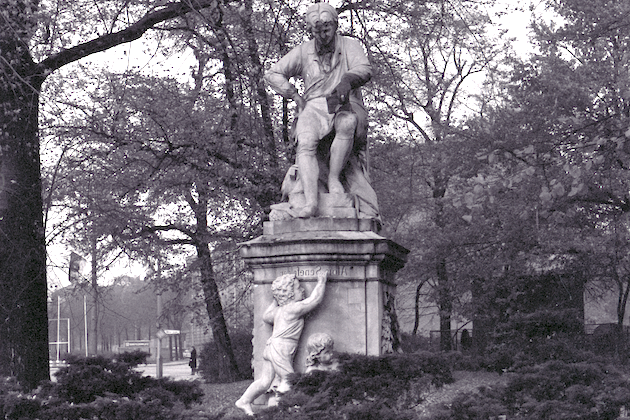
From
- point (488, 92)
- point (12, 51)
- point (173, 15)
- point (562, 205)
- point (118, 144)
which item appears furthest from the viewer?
point (488, 92)

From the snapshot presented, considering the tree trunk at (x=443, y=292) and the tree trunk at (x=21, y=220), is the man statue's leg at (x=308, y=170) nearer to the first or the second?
the tree trunk at (x=21, y=220)

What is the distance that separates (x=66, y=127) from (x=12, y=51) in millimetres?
4695

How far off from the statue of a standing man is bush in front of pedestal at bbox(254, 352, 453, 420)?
294 cm

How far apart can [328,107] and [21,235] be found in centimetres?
582

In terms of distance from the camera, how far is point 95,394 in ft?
24.3

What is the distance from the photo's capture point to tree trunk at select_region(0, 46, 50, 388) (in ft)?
43.0

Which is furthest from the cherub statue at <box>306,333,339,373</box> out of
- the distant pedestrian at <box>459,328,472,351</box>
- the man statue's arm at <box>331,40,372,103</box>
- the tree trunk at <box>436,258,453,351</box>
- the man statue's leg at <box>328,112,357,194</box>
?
the distant pedestrian at <box>459,328,472,351</box>

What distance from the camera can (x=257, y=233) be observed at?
20.3 metres

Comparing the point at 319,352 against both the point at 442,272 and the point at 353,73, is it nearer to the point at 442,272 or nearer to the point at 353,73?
the point at 353,73

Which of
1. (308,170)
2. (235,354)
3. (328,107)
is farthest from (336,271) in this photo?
(235,354)

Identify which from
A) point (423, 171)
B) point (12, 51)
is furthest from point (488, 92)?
point (12, 51)

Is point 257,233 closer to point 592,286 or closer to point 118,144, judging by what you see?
point 118,144

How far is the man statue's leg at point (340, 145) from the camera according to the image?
9820mm

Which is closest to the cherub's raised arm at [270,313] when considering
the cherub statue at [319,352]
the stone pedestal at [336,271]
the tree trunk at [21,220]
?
the stone pedestal at [336,271]
